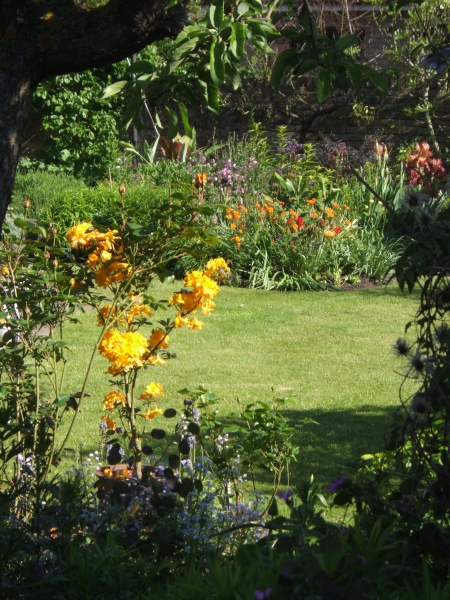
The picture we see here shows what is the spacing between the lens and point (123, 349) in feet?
11.3

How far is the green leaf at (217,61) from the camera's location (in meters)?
2.54

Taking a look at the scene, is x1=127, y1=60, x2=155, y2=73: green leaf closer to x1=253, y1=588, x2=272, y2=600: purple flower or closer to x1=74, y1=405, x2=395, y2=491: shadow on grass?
x1=253, y1=588, x2=272, y2=600: purple flower

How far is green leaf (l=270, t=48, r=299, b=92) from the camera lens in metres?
2.65

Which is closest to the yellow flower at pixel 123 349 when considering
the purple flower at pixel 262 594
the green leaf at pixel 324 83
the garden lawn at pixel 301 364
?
the green leaf at pixel 324 83

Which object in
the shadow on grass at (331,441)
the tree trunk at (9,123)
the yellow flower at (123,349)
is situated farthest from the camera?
the shadow on grass at (331,441)

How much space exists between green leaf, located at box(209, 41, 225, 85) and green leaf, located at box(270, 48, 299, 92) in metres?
0.18

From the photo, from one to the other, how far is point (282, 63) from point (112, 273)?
134 cm

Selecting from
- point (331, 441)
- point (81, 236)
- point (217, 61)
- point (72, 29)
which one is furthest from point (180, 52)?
point (331, 441)

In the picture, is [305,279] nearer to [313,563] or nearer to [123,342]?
[123,342]

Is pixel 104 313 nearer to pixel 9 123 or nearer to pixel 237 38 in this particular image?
pixel 9 123

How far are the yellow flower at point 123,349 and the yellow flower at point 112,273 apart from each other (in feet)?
0.85

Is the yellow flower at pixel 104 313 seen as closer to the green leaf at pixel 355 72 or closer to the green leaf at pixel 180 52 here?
the green leaf at pixel 180 52

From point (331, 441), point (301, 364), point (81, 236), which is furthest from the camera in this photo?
point (301, 364)

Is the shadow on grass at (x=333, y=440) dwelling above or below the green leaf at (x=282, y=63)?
below
